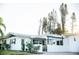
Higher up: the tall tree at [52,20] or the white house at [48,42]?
the tall tree at [52,20]

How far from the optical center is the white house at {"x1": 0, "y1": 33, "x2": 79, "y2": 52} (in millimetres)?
1907

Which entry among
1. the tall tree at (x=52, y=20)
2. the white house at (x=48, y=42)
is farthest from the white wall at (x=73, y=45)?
the tall tree at (x=52, y=20)

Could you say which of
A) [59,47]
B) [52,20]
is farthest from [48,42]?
[52,20]

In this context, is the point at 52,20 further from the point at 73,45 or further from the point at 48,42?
the point at 73,45

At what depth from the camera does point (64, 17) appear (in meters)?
1.96

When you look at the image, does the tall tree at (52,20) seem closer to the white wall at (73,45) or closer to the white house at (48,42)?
the white house at (48,42)

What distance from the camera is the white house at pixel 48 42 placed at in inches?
75.1

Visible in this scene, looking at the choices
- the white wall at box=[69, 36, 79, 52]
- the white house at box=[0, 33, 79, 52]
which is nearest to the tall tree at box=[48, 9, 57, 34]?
the white house at box=[0, 33, 79, 52]

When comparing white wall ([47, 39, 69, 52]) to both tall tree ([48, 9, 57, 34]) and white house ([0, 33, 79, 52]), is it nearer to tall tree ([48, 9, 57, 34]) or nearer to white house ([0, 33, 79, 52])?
white house ([0, 33, 79, 52])

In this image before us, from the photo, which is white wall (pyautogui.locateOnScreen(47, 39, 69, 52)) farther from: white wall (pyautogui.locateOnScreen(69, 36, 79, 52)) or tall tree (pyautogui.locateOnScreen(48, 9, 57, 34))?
tall tree (pyautogui.locateOnScreen(48, 9, 57, 34))

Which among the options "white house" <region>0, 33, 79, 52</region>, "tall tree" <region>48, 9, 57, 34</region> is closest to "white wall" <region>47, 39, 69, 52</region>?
"white house" <region>0, 33, 79, 52</region>

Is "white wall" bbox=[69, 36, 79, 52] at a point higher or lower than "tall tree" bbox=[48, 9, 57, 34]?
lower

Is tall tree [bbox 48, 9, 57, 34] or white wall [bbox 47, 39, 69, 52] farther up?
tall tree [bbox 48, 9, 57, 34]

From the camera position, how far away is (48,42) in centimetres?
193
